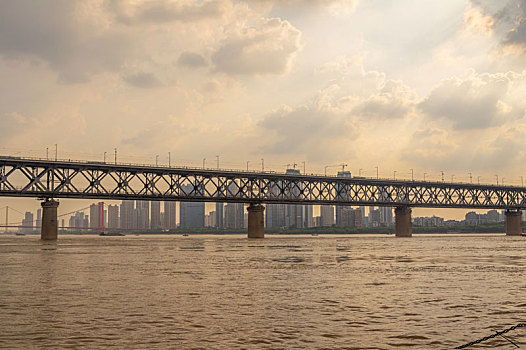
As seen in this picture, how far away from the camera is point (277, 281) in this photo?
2805 centimetres

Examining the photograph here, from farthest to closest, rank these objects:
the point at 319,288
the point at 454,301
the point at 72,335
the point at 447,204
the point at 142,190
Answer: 1. the point at 447,204
2. the point at 142,190
3. the point at 319,288
4. the point at 454,301
5. the point at 72,335

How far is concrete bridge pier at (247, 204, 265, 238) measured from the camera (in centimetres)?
15288

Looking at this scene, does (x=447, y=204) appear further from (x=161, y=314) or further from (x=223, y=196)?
(x=161, y=314)

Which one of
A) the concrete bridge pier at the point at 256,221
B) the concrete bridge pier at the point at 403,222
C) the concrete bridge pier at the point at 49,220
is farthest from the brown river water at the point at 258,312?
the concrete bridge pier at the point at 403,222

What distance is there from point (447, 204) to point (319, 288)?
600 ft

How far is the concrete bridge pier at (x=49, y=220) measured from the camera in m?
122

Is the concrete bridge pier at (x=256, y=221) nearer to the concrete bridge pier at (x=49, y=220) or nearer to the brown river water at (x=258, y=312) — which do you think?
the concrete bridge pier at (x=49, y=220)

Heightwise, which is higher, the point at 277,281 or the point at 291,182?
the point at 291,182

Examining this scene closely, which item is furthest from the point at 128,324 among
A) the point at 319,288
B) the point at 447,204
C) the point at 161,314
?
the point at 447,204

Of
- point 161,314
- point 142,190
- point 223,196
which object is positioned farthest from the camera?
point 223,196

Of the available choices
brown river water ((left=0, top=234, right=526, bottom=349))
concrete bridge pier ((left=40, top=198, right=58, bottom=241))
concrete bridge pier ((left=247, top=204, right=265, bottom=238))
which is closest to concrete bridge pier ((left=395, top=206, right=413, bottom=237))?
concrete bridge pier ((left=247, top=204, right=265, bottom=238))

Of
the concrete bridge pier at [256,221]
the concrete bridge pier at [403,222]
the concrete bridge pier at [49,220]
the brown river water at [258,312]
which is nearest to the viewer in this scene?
the brown river water at [258,312]

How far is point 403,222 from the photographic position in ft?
605

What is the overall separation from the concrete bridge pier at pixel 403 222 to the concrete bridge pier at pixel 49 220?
110 m
